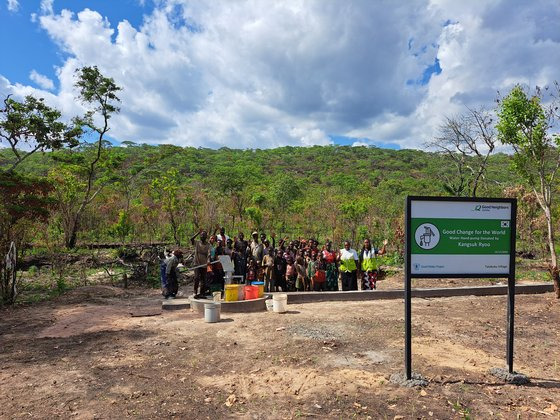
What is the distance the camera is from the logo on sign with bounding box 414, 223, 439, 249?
16.2ft

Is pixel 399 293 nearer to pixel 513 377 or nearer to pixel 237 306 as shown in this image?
pixel 237 306

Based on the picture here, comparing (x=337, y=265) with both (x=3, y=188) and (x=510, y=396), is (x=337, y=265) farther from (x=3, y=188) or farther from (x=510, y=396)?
(x=3, y=188)

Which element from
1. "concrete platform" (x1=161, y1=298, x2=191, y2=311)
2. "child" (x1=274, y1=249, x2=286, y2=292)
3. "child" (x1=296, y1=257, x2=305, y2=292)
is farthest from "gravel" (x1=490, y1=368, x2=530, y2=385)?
"concrete platform" (x1=161, y1=298, x2=191, y2=311)

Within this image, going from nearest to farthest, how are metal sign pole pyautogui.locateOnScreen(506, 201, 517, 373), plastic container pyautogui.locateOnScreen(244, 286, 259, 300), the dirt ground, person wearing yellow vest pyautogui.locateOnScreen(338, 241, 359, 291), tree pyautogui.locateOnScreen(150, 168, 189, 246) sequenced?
the dirt ground, metal sign pole pyautogui.locateOnScreen(506, 201, 517, 373), plastic container pyautogui.locateOnScreen(244, 286, 259, 300), person wearing yellow vest pyautogui.locateOnScreen(338, 241, 359, 291), tree pyautogui.locateOnScreen(150, 168, 189, 246)

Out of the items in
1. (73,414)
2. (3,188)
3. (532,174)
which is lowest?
(73,414)

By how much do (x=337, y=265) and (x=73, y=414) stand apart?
748 centimetres

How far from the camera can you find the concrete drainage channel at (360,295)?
352 inches

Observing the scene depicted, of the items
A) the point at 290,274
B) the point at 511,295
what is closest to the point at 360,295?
the point at 290,274

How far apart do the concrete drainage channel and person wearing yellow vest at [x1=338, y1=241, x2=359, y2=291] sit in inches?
19.2

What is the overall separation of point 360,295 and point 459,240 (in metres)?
5.23

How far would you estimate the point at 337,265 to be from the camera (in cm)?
1079

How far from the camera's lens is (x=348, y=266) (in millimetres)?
10203

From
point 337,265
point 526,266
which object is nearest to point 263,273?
point 337,265

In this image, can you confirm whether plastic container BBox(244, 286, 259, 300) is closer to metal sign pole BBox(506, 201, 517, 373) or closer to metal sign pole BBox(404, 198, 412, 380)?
metal sign pole BBox(404, 198, 412, 380)
